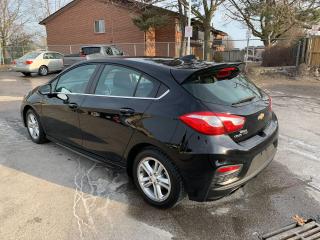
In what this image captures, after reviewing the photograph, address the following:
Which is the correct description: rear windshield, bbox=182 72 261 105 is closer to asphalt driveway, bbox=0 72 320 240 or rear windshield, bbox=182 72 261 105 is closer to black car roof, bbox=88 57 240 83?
black car roof, bbox=88 57 240 83

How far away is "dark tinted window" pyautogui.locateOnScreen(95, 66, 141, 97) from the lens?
343 cm

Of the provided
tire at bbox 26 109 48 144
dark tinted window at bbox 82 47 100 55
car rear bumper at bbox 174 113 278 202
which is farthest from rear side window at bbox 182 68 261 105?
dark tinted window at bbox 82 47 100 55

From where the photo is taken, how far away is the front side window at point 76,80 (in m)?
4.04

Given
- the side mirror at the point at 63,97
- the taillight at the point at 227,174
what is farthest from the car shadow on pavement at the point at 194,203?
the side mirror at the point at 63,97

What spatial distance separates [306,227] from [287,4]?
62.6 ft

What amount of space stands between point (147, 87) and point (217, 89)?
0.75 meters

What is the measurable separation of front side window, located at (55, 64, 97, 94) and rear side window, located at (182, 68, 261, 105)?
1580 mm

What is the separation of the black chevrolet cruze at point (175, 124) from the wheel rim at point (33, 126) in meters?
1.40

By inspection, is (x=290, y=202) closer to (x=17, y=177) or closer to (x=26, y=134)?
(x=17, y=177)

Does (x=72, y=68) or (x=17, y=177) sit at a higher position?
(x=72, y=68)

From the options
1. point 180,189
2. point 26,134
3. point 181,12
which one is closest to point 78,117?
point 180,189

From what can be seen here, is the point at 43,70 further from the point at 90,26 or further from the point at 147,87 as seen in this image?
the point at 147,87

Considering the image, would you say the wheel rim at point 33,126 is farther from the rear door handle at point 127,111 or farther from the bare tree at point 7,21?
the bare tree at point 7,21

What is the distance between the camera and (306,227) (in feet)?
9.41
